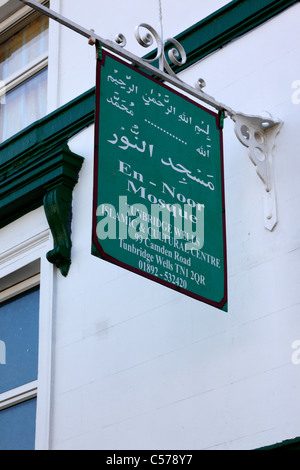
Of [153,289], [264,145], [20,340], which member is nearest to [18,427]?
[20,340]

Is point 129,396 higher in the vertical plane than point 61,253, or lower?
lower

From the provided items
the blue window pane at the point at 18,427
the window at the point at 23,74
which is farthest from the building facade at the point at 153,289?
the window at the point at 23,74

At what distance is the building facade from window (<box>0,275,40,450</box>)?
0.01 meters

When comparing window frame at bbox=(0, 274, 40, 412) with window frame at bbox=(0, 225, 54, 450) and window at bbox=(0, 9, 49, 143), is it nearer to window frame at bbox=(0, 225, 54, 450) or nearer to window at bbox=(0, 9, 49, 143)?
window frame at bbox=(0, 225, 54, 450)

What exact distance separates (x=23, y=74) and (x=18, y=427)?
3.67 m

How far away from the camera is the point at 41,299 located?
884 cm

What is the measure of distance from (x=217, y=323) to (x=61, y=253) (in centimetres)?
176

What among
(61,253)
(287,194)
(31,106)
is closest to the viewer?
(287,194)

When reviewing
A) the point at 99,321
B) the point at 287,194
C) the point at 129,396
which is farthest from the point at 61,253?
the point at 287,194

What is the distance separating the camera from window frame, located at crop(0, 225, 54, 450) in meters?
8.23

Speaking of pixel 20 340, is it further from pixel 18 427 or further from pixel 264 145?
pixel 264 145

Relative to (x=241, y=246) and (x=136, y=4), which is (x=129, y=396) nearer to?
(x=241, y=246)
